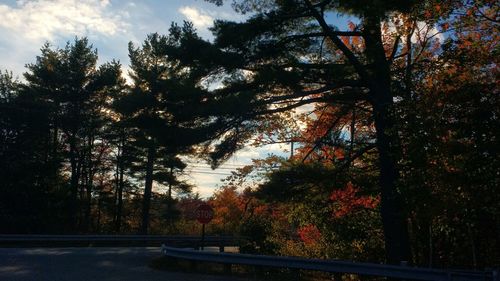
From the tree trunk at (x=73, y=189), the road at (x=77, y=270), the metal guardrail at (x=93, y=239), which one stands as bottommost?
the road at (x=77, y=270)

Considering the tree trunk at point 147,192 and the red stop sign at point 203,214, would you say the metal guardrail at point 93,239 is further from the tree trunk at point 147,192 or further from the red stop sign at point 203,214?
the tree trunk at point 147,192

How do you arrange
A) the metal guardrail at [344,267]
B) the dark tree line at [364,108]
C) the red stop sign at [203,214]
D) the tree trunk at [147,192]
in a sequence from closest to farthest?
the metal guardrail at [344,267]
the dark tree line at [364,108]
the red stop sign at [203,214]
the tree trunk at [147,192]

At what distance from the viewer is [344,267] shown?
1128 cm

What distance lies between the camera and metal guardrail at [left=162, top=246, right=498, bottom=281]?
9484 millimetres

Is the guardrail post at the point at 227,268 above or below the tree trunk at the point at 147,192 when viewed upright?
below

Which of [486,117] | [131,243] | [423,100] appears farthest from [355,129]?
[131,243]

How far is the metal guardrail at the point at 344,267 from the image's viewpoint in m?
9.48

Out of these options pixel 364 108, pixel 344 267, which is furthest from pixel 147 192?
pixel 344 267

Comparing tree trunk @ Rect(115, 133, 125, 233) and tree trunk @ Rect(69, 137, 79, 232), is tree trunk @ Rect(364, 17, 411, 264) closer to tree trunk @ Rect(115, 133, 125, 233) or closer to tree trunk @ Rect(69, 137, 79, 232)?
tree trunk @ Rect(69, 137, 79, 232)

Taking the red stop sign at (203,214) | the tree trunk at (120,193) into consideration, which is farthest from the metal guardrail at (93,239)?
the tree trunk at (120,193)

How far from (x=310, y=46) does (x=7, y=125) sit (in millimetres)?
27779

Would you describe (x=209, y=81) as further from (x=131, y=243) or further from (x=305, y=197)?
(x=131, y=243)

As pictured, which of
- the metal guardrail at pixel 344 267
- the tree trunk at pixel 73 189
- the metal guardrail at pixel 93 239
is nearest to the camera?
the metal guardrail at pixel 344 267

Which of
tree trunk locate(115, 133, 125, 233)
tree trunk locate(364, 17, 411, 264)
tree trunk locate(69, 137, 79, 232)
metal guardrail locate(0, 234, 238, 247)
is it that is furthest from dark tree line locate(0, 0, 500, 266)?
tree trunk locate(115, 133, 125, 233)
